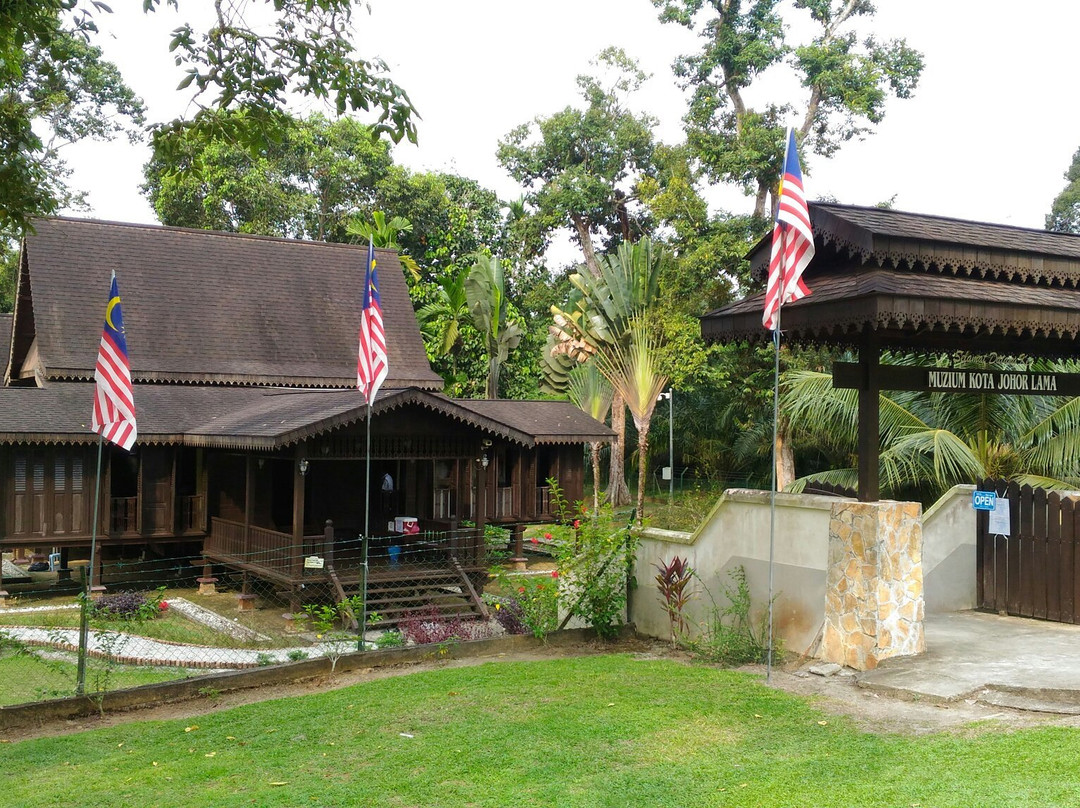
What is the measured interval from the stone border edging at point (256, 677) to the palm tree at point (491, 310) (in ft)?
67.7

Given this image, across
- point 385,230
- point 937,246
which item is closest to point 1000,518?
point 937,246

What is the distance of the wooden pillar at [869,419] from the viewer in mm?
10031

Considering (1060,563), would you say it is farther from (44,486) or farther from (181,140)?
(44,486)

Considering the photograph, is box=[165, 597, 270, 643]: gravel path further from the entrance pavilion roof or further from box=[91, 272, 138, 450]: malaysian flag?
the entrance pavilion roof

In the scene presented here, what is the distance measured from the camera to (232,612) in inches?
725

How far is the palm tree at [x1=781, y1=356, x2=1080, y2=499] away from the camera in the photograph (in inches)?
624

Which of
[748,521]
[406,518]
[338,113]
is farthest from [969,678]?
[406,518]

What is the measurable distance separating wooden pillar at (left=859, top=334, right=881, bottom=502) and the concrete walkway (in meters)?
1.70

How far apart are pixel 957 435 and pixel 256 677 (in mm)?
12141

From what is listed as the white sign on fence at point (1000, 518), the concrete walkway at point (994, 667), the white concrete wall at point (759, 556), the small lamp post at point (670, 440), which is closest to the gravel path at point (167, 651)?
the white concrete wall at point (759, 556)

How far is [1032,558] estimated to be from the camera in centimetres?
1195

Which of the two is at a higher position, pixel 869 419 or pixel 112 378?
pixel 112 378

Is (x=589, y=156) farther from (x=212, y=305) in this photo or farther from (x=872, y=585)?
(x=872, y=585)

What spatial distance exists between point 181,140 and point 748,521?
7.19 meters
